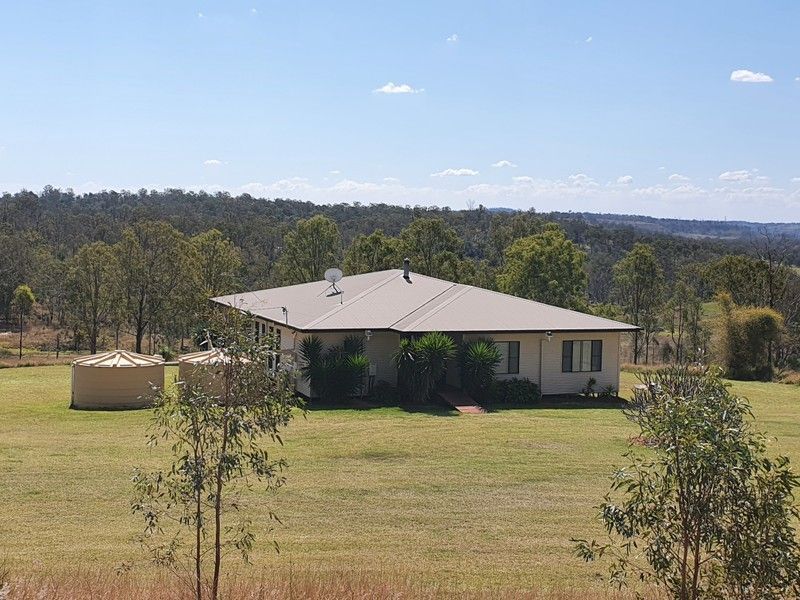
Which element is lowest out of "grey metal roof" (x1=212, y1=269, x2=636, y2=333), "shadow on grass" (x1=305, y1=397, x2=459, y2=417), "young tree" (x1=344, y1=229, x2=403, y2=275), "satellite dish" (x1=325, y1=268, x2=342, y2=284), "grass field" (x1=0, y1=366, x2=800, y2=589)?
"grass field" (x1=0, y1=366, x2=800, y2=589)

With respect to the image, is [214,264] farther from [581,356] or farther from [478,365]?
[581,356]

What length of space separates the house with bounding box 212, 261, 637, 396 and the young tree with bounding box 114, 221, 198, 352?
55.5 feet

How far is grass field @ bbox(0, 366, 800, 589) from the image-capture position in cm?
1177

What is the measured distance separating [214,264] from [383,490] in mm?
34975

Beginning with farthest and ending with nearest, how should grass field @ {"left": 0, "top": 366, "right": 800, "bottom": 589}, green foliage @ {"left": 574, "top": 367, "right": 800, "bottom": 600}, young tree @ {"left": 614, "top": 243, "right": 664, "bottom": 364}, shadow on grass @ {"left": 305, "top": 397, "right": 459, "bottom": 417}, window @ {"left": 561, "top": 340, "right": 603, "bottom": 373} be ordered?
young tree @ {"left": 614, "top": 243, "right": 664, "bottom": 364} < window @ {"left": 561, "top": 340, "right": 603, "bottom": 373} < shadow on grass @ {"left": 305, "top": 397, "right": 459, "bottom": 417} < grass field @ {"left": 0, "top": 366, "right": 800, "bottom": 589} < green foliage @ {"left": 574, "top": 367, "right": 800, "bottom": 600}

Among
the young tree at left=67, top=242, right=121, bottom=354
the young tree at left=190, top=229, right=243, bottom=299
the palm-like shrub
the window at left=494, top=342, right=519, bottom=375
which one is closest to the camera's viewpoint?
the palm-like shrub

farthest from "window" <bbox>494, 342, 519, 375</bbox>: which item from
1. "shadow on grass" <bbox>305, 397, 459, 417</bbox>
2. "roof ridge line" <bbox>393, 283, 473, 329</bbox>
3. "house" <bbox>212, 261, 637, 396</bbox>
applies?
"shadow on grass" <bbox>305, 397, 459, 417</bbox>

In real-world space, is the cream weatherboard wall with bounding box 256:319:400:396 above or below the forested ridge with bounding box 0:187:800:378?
below

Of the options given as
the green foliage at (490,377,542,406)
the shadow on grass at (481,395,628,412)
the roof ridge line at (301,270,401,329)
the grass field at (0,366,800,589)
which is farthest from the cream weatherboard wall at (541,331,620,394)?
the roof ridge line at (301,270,401,329)

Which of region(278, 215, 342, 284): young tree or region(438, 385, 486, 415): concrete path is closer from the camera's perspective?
region(438, 385, 486, 415): concrete path

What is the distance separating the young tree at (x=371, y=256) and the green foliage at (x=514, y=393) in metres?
25.2

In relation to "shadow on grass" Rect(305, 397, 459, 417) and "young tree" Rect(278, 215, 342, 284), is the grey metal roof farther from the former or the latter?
"young tree" Rect(278, 215, 342, 284)

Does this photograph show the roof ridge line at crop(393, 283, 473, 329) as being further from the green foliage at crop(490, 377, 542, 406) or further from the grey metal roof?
the green foliage at crop(490, 377, 542, 406)

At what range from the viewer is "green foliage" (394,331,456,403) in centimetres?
2669
